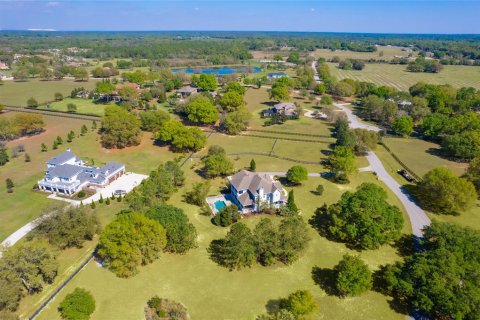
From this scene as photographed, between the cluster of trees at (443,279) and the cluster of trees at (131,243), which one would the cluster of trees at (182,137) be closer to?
the cluster of trees at (131,243)

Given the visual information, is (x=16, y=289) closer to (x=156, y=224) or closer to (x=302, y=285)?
(x=156, y=224)

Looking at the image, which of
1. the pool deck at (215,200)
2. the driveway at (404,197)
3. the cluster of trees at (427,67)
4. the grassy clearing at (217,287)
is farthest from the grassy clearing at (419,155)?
the cluster of trees at (427,67)

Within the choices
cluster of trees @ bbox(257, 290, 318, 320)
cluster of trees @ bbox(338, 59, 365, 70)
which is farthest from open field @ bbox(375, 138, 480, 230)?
cluster of trees @ bbox(338, 59, 365, 70)

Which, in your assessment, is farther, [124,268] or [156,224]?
[156,224]

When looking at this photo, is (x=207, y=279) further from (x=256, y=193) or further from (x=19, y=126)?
(x=19, y=126)

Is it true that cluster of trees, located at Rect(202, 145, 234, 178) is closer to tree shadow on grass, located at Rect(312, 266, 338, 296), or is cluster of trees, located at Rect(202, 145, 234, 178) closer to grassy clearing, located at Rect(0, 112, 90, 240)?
tree shadow on grass, located at Rect(312, 266, 338, 296)

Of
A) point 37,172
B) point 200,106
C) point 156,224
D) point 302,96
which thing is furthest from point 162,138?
point 302,96

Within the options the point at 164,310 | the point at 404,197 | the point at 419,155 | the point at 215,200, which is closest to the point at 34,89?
the point at 215,200
